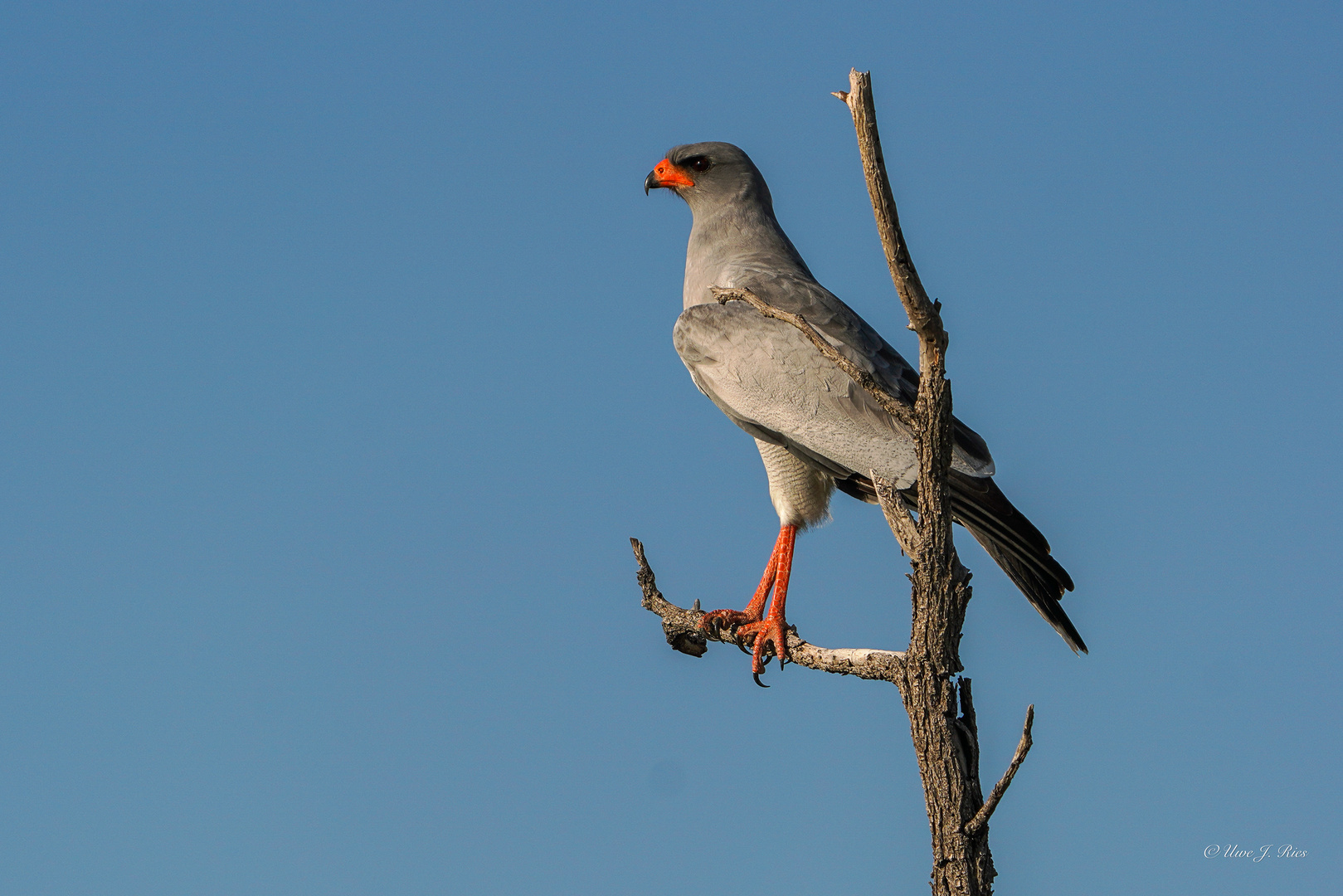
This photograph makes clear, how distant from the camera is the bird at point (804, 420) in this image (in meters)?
6.01

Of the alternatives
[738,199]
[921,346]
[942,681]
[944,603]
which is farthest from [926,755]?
[738,199]

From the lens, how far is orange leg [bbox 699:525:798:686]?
6.74 meters

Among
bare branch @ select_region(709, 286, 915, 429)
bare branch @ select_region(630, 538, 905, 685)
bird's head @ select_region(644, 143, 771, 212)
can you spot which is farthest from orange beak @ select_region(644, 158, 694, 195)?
bare branch @ select_region(709, 286, 915, 429)

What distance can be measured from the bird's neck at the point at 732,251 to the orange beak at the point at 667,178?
0.25 metres

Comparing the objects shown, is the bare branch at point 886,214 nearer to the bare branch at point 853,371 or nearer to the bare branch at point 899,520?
the bare branch at point 853,371

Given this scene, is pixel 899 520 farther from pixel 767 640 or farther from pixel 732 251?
pixel 732 251

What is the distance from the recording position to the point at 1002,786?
15.9 ft

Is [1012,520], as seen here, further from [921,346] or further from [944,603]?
[921,346]

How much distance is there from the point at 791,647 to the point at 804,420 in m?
1.26

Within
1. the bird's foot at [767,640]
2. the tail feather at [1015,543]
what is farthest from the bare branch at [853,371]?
the bird's foot at [767,640]

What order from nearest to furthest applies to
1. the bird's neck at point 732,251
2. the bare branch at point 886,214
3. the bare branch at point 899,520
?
the bare branch at point 886,214 → the bare branch at point 899,520 → the bird's neck at point 732,251

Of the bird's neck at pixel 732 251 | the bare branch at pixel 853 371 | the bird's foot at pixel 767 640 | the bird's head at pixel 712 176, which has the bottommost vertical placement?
the bird's foot at pixel 767 640

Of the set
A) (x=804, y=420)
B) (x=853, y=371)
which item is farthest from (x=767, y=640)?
(x=853, y=371)

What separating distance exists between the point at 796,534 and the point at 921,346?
2944 millimetres
